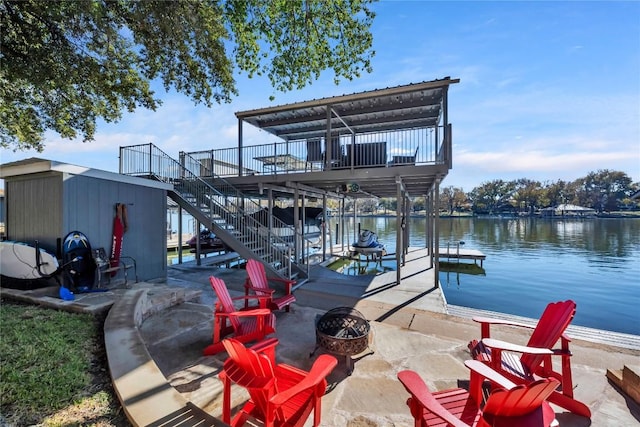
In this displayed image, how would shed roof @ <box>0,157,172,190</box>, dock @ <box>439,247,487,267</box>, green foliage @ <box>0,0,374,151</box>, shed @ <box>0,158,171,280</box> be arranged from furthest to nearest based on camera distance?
dock @ <box>439,247,487,267</box> < green foliage @ <box>0,0,374,151</box> < shed @ <box>0,158,171,280</box> < shed roof @ <box>0,157,172,190</box>

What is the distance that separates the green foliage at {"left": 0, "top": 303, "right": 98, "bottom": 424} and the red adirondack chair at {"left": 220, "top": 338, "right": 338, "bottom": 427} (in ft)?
4.40

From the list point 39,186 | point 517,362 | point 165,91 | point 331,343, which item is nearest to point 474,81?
point 517,362

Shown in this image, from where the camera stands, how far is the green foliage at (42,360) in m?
2.11

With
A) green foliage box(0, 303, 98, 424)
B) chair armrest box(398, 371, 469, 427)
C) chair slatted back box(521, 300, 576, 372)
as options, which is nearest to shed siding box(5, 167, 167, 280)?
green foliage box(0, 303, 98, 424)

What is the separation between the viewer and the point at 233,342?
2.01 m

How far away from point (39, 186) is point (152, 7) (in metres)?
4.37

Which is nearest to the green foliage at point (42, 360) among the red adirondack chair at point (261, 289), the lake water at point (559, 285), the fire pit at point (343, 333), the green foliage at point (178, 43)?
the red adirondack chair at point (261, 289)

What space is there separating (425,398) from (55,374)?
3121 mm

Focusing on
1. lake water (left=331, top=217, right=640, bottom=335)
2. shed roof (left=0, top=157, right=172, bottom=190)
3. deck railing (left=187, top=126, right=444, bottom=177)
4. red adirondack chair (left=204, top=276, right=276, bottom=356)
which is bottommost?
lake water (left=331, top=217, right=640, bottom=335)

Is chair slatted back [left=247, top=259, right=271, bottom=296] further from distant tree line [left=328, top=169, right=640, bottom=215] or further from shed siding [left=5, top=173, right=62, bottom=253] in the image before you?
distant tree line [left=328, top=169, right=640, bottom=215]

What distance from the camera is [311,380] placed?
1.90 metres

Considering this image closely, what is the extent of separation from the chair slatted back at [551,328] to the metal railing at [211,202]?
5.72 meters

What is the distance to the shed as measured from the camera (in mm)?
5434

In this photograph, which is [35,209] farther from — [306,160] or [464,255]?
Answer: [464,255]
